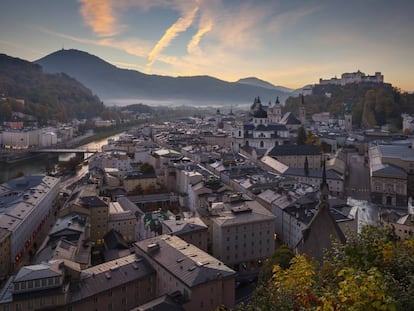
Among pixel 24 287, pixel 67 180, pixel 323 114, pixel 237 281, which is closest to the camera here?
pixel 24 287

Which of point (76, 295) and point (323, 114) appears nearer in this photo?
point (76, 295)

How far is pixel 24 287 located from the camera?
8633 millimetres

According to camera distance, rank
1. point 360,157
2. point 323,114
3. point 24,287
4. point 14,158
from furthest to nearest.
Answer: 1. point 323,114
2. point 14,158
3. point 360,157
4. point 24,287

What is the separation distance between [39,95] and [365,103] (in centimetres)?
5288

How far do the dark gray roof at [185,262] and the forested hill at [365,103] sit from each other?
41.5 metres

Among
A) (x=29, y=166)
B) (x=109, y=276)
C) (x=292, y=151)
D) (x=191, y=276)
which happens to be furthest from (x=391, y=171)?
(x=29, y=166)

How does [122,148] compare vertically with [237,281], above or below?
above

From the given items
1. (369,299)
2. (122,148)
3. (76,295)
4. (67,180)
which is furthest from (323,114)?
(369,299)

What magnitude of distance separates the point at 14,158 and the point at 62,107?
33.2 m

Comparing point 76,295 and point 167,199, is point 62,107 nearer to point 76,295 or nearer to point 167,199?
point 167,199

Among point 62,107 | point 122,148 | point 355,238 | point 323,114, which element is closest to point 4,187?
point 122,148

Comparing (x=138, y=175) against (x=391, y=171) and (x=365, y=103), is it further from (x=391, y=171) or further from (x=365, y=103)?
(x=365, y=103)

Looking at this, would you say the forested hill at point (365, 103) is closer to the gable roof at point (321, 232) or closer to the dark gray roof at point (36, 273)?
the gable roof at point (321, 232)

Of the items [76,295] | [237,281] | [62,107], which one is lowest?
[237,281]
